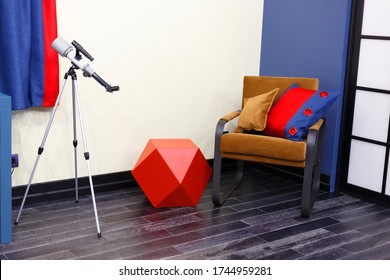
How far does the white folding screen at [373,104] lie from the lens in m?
3.87

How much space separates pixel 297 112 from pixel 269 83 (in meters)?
0.43

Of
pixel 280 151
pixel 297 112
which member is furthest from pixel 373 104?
pixel 280 151

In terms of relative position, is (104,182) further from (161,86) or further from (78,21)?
(78,21)

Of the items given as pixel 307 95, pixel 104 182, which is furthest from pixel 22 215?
pixel 307 95

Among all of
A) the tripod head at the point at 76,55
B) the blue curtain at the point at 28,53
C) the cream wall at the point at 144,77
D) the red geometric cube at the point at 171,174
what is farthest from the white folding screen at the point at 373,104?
the blue curtain at the point at 28,53

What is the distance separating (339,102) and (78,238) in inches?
80.2

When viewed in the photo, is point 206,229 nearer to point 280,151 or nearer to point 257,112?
point 280,151

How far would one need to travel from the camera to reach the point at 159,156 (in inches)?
144

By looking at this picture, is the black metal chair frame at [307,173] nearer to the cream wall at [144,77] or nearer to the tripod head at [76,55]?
the cream wall at [144,77]

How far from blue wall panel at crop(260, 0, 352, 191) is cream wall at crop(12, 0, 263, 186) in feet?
0.50

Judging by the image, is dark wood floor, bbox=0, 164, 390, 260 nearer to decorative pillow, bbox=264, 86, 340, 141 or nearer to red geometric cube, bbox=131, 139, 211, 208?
red geometric cube, bbox=131, 139, 211, 208

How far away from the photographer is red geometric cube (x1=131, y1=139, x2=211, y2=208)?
12.0ft

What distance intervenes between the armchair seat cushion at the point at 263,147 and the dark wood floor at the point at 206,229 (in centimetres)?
37

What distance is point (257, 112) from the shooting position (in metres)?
3.85
